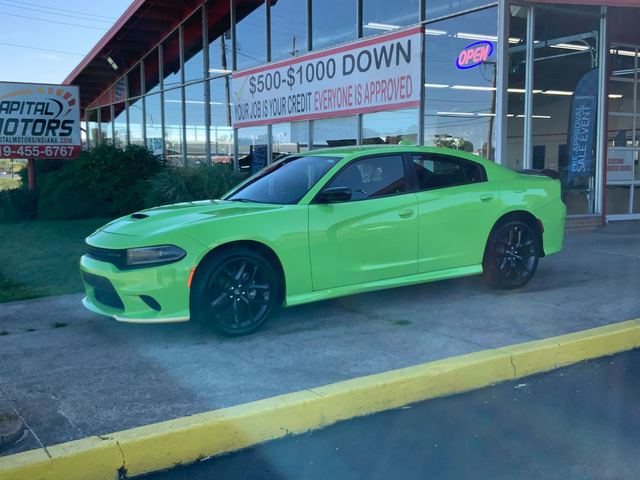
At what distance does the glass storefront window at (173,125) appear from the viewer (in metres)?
18.8

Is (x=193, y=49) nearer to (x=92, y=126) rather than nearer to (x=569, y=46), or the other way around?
(x=569, y=46)

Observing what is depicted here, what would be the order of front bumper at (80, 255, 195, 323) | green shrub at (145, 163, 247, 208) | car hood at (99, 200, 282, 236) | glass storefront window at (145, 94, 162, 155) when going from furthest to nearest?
glass storefront window at (145, 94, 162, 155) < green shrub at (145, 163, 247, 208) < car hood at (99, 200, 282, 236) < front bumper at (80, 255, 195, 323)

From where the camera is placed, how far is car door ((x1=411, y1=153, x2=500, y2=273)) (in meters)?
6.01

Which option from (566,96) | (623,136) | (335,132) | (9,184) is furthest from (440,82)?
(9,184)

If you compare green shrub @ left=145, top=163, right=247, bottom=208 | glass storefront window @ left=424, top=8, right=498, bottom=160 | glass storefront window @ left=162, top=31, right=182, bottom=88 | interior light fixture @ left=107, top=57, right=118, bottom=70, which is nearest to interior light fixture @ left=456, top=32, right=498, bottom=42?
glass storefront window @ left=424, top=8, right=498, bottom=160

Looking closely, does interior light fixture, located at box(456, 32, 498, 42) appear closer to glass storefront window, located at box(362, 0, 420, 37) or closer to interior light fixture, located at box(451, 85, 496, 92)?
interior light fixture, located at box(451, 85, 496, 92)

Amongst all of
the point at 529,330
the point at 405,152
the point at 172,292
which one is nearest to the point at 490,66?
the point at 405,152

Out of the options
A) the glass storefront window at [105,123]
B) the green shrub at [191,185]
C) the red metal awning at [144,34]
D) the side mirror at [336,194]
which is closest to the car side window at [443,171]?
the side mirror at [336,194]

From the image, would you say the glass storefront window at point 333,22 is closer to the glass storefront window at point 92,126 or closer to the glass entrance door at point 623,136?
the glass entrance door at point 623,136

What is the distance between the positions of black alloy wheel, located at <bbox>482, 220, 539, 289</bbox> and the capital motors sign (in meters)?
15.6

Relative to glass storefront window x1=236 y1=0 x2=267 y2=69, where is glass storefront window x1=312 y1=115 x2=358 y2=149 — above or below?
below

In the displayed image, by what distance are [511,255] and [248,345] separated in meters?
3.18

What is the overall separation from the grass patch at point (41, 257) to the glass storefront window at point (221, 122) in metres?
3.85

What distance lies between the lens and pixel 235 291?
505 centimetres
